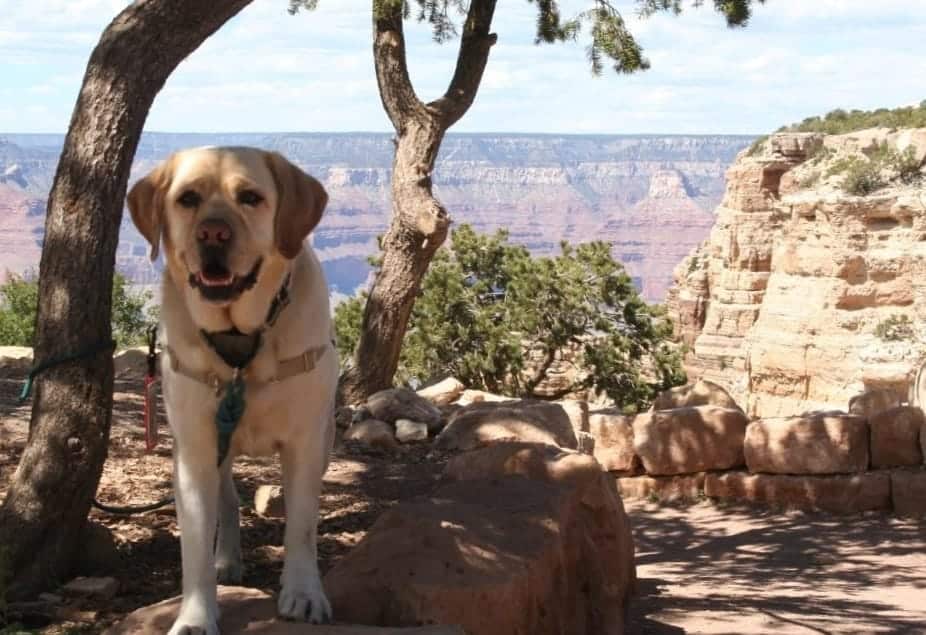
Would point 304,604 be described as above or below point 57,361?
below

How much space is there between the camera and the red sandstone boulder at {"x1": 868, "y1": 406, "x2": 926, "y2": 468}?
1009cm

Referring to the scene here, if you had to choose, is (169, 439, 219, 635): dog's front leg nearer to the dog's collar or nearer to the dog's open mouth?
the dog's collar

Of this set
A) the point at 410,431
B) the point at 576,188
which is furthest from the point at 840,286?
the point at 576,188

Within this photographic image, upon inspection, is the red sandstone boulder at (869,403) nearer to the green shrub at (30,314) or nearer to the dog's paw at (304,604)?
the dog's paw at (304,604)

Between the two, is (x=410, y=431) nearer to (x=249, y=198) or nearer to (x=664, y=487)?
(x=664, y=487)

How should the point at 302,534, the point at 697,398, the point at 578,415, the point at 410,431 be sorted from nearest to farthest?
1. the point at 302,534
2. the point at 410,431
3. the point at 578,415
4. the point at 697,398

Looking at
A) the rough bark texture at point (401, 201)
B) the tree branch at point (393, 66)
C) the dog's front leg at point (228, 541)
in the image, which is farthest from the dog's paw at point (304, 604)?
the tree branch at point (393, 66)

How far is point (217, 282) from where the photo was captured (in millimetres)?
3484

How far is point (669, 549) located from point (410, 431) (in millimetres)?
2171

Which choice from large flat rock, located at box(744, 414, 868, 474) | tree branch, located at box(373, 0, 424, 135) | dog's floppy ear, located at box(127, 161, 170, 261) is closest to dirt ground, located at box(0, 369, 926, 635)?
large flat rock, located at box(744, 414, 868, 474)

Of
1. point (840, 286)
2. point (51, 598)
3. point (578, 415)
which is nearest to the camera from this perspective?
point (51, 598)

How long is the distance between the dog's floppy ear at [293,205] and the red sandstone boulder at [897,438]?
24.8ft

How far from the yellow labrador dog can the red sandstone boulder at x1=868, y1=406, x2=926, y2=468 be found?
717 cm

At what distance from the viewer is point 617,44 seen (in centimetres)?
1273
